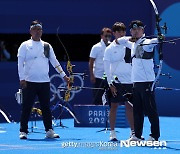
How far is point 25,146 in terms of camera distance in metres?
8.71

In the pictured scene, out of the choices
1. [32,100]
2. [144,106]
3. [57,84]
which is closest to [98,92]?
[32,100]

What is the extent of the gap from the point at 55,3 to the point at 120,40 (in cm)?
604

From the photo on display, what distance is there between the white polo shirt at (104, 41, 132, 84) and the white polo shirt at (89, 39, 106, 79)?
2.69 metres

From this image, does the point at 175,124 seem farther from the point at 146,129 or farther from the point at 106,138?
the point at 106,138

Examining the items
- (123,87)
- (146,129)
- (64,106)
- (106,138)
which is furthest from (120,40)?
(64,106)

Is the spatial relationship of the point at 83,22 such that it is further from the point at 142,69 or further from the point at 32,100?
the point at 142,69

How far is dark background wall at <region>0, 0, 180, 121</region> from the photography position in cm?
1454

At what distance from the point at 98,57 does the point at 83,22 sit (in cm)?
293

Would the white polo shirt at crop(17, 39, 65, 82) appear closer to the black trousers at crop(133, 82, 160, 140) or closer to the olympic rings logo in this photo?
the black trousers at crop(133, 82, 160, 140)

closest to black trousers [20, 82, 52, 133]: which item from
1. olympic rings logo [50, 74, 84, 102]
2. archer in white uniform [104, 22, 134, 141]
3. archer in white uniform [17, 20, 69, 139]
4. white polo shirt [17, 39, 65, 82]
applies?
archer in white uniform [17, 20, 69, 139]

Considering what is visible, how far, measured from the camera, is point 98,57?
12352 millimetres

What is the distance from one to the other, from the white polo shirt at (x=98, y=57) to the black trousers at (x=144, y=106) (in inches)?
138

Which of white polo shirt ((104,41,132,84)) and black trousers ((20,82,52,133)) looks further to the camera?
black trousers ((20,82,52,133))

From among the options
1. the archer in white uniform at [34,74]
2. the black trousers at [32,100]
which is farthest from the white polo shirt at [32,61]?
the black trousers at [32,100]
